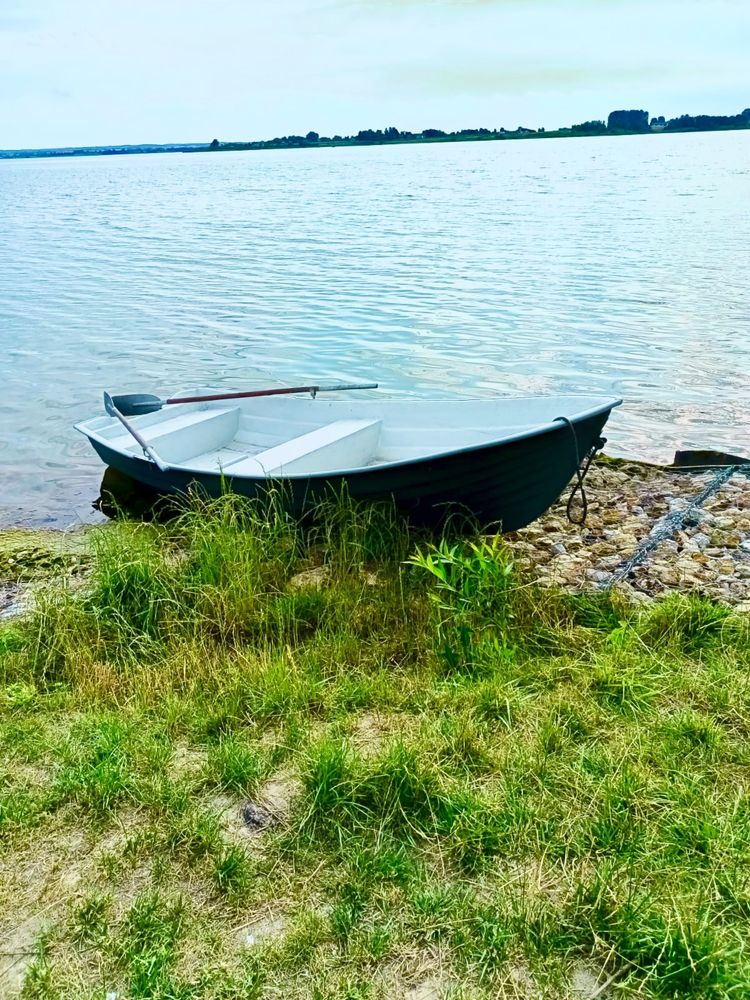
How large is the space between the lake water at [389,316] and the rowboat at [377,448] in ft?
4.84

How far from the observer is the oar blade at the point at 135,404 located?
779 centimetres

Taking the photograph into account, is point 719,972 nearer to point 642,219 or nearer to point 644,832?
point 644,832

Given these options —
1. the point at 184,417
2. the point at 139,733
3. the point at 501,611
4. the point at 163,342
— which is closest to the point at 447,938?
the point at 139,733

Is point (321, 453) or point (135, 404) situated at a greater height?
point (135, 404)

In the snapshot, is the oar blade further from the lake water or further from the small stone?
the small stone

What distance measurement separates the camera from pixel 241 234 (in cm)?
3284

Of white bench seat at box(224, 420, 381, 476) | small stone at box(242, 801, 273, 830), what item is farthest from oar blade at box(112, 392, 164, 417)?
small stone at box(242, 801, 273, 830)

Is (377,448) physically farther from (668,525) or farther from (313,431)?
(668,525)

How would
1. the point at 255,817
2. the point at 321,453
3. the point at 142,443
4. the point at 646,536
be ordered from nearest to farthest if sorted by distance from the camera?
the point at 255,817 → the point at 646,536 → the point at 321,453 → the point at 142,443

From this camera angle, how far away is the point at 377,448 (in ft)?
24.6

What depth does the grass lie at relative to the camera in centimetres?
256

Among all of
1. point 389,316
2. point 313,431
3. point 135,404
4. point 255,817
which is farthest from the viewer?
point 389,316

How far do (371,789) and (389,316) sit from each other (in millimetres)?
14651

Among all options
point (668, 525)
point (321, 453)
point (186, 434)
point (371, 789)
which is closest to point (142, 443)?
point (186, 434)
